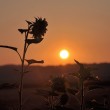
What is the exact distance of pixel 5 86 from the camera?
255 inches

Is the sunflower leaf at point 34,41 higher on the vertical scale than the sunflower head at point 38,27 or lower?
lower

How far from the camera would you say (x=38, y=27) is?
6.74 m

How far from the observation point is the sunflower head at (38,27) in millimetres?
6738

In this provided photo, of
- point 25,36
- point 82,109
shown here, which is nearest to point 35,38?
point 25,36

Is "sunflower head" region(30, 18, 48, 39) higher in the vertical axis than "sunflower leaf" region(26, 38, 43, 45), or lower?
higher

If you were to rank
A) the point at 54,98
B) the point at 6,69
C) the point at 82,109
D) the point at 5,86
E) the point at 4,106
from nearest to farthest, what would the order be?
1. the point at 82,109
2. the point at 5,86
3. the point at 54,98
4. the point at 4,106
5. the point at 6,69

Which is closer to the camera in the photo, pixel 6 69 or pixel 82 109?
pixel 82 109

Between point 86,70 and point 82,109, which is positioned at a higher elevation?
point 86,70

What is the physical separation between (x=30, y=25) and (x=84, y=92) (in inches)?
41.5

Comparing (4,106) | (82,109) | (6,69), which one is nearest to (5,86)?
(82,109)

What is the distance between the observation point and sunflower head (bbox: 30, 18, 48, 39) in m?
6.74

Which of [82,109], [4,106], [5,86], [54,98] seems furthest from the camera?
[4,106]

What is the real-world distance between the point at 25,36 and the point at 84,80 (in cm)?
92

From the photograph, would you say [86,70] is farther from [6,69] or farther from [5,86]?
[6,69]
